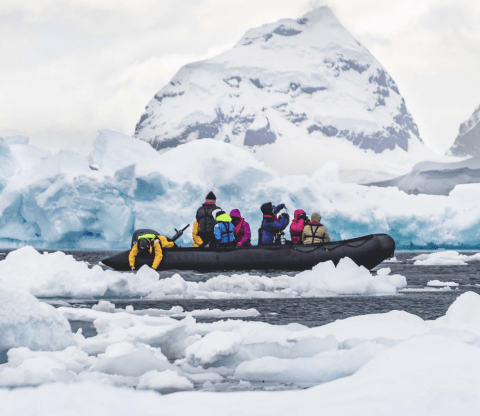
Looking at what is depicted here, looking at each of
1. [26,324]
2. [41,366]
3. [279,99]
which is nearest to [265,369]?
[41,366]

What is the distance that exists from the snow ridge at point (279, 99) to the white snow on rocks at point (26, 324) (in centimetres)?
15406

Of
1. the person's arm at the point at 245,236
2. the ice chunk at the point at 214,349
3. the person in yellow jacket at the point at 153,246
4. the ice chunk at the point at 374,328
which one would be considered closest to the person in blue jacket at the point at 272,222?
the person's arm at the point at 245,236

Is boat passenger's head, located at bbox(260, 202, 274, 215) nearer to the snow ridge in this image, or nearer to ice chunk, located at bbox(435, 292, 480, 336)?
ice chunk, located at bbox(435, 292, 480, 336)

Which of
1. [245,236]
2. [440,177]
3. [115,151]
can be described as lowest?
[245,236]

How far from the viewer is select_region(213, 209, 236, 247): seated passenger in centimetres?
1419

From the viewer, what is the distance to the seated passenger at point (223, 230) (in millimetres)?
14188

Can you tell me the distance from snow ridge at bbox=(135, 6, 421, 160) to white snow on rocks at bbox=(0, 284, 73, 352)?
154 meters

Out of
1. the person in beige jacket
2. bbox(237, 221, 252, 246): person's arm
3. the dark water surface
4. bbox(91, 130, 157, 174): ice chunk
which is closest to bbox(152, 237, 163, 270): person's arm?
bbox(237, 221, 252, 246): person's arm

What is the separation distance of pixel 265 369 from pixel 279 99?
17123 centimetres

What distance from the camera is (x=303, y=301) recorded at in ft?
32.5

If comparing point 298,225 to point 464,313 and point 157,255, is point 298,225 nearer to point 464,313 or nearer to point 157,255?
point 157,255

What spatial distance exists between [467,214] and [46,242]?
67.6 ft

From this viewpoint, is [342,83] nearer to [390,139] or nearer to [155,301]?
[390,139]

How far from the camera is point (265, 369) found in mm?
4809
